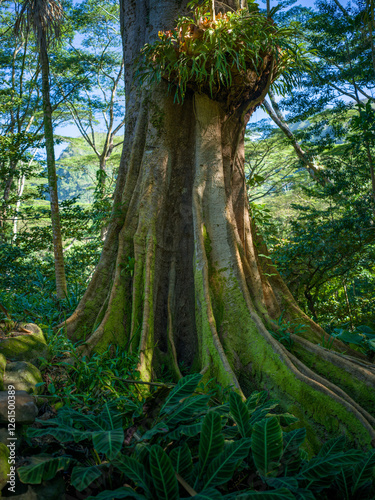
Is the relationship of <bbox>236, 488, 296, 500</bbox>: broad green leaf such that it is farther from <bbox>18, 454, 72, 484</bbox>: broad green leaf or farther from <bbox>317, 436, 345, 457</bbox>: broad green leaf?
<bbox>18, 454, 72, 484</bbox>: broad green leaf

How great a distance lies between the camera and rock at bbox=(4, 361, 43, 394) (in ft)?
7.09

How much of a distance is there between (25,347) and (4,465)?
48.0 inches

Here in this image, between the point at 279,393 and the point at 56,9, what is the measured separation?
5.39 meters

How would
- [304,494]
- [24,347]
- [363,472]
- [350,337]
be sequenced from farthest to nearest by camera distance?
[350,337]
[24,347]
[363,472]
[304,494]

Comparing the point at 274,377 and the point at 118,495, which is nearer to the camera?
the point at 118,495

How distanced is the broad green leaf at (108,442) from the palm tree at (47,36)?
3285 mm

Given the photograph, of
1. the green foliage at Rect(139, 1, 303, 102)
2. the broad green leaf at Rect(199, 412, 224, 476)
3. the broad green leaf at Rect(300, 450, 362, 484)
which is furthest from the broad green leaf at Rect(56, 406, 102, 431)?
the green foliage at Rect(139, 1, 303, 102)

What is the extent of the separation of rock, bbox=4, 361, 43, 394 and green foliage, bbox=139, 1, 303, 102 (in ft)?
9.96

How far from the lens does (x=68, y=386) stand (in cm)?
261

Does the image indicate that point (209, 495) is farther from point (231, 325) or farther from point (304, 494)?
point (231, 325)

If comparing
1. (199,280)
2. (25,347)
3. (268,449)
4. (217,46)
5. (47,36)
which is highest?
(47,36)

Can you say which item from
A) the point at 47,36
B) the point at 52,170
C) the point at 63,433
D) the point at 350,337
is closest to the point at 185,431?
the point at 63,433

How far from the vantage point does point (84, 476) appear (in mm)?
1409

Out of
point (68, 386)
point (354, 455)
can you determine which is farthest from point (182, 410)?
point (68, 386)
